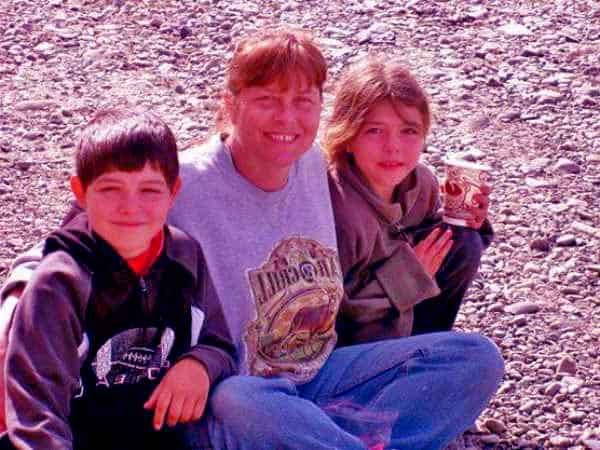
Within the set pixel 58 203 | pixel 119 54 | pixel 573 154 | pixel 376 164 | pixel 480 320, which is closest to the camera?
pixel 376 164

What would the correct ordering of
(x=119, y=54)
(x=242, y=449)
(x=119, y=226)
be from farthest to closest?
(x=119, y=54)
(x=242, y=449)
(x=119, y=226)

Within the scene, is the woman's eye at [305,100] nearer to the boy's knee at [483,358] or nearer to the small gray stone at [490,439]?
the boy's knee at [483,358]

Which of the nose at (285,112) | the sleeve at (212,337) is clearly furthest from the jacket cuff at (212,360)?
the nose at (285,112)

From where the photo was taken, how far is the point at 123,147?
12.3 feet

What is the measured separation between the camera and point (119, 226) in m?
3.74

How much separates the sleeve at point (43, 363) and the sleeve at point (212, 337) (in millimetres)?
494

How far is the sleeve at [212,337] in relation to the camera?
395 cm

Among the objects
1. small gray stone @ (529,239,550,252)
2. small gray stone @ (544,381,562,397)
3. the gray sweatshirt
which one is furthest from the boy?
small gray stone @ (529,239,550,252)

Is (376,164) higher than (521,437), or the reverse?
(376,164)

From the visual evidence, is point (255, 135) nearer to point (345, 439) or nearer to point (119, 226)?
point (119, 226)

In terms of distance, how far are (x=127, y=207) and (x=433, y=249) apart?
61.7 inches

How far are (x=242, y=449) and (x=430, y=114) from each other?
1.54 meters

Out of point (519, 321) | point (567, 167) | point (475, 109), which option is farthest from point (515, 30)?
point (519, 321)

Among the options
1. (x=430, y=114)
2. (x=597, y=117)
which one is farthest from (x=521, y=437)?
(x=597, y=117)
